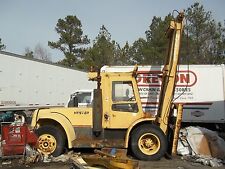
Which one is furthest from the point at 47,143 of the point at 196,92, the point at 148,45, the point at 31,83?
the point at 148,45

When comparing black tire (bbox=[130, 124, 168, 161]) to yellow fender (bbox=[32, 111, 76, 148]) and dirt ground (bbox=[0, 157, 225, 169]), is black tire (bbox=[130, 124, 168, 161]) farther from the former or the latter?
yellow fender (bbox=[32, 111, 76, 148])

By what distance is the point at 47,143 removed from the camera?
13164 mm

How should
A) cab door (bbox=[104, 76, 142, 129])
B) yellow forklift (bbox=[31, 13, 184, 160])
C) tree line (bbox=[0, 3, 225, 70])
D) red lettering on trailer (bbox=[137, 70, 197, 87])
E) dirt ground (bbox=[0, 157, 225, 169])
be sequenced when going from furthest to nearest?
tree line (bbox=[0, 3, 225, 70]), red lettering on trailer (bbox=[137, 70, 197, 87]), cab door (bbox=[104, 76, 142, 129]), yellow forklift (bbox=[31, 13, 184, 160]), dirt ground (bbox=[0, 157, 225, 169])

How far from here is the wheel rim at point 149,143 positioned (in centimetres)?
1276

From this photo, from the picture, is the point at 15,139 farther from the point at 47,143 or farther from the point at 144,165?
the point at 144,165

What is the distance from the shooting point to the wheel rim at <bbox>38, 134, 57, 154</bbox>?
1311 cm

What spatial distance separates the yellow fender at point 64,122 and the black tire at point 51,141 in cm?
21

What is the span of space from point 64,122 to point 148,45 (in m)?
43.2

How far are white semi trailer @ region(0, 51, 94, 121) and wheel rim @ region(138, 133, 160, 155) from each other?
29.1 feet

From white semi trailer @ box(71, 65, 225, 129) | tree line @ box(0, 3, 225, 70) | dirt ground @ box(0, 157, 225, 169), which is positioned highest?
tree line @ box(0, 3, 225, 70)

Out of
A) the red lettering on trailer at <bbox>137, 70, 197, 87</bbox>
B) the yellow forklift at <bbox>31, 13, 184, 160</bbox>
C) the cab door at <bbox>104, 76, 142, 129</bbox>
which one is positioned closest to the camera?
the yellow forklift at <bbox>31, 13, 184, 160</bbox>

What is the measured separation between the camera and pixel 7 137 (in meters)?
12.6

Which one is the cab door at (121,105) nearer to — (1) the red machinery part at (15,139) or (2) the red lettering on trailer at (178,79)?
(1) the red machinery part at (15,139)

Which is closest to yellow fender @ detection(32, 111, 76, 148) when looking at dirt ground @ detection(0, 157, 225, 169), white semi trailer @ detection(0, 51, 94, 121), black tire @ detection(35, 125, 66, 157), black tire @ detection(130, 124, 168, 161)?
black tire @ detection(35, 125, 66, 157)
